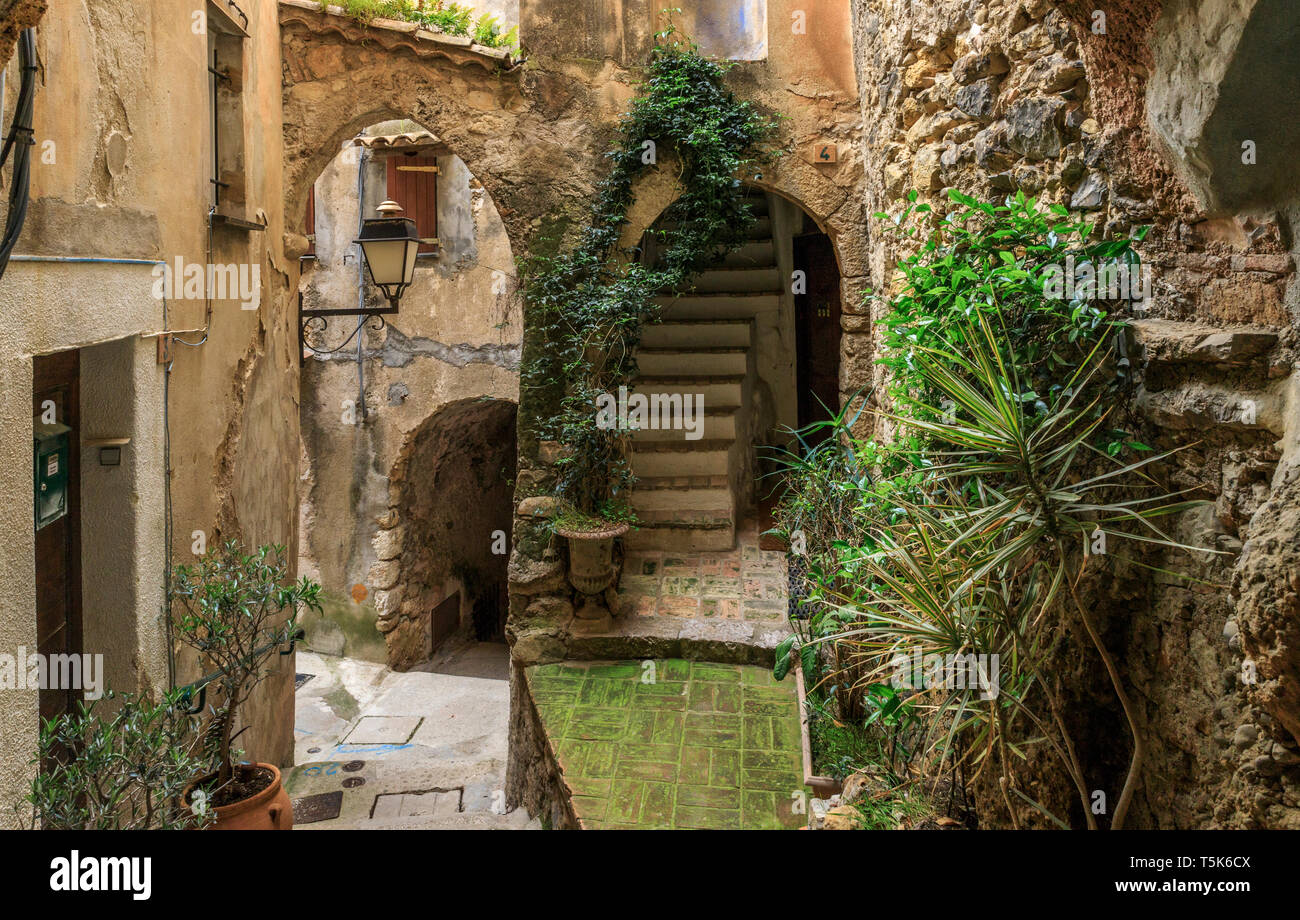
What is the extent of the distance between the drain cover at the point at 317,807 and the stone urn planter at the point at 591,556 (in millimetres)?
2003

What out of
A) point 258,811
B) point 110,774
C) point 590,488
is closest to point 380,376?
point 590,488

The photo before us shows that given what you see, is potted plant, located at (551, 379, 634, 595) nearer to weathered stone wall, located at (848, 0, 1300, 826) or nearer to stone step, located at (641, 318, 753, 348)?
stone step, located at (641, 318, 753, 348)

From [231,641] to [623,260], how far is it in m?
3.82

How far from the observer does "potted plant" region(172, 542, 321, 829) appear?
3.56 meters

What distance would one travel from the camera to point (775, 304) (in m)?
9.23

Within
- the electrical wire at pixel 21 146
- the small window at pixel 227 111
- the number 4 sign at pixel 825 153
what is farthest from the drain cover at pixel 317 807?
the number 4 sign at pixel 825 153

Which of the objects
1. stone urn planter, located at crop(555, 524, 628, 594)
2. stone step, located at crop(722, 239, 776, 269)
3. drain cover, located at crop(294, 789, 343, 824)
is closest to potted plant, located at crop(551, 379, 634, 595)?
stone urn planter, located at crop(555, 524, 628, 594)

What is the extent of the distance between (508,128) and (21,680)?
4921mm

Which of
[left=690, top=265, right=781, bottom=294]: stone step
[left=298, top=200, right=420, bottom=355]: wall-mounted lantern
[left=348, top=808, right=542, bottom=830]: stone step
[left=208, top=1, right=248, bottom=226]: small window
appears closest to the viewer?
[left=208, top=1, right=248, bottom=226]: small window

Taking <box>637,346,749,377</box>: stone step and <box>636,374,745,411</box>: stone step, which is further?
<box>637,346,749,377</box>: stone step

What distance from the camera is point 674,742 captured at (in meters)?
4.82

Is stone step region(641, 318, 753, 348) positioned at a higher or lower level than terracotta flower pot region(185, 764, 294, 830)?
higher

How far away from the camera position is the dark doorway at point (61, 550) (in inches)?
131

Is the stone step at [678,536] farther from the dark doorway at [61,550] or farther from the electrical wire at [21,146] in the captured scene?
the electrical wire at [21,146]
